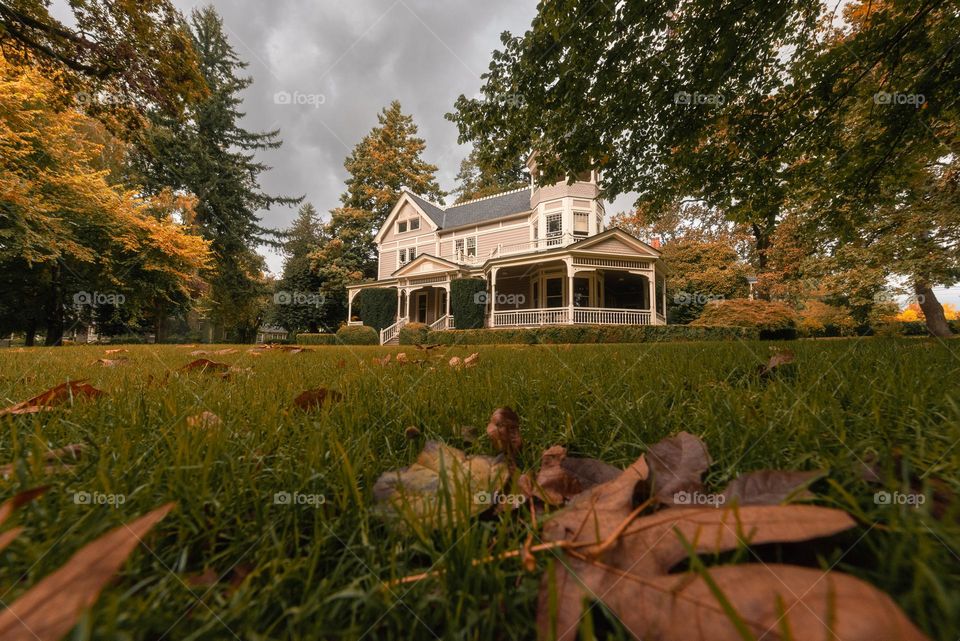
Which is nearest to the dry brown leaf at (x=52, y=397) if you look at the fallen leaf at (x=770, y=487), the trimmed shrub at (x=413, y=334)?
the fallen leaf at (x=770, y=487)

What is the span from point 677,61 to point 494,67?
2181mm

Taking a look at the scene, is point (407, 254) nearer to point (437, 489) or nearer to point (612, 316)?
point (612, 316)

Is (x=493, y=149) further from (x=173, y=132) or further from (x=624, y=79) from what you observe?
(x=173, y=132)

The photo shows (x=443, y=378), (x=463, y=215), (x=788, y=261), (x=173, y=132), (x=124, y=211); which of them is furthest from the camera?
(x=463, y=215)

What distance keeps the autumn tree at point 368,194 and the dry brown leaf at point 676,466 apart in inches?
1106

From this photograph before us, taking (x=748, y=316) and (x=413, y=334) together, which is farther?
(x=413, y=334)

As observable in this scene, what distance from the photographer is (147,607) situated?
1.62ft

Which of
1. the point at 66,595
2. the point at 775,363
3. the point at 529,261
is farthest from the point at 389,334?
the point at 66,595

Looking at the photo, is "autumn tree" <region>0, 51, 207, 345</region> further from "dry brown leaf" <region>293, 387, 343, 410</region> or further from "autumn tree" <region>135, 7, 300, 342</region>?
"dry brown leaf" <region>293, 387, 343, 410</region>

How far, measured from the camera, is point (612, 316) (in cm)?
1706

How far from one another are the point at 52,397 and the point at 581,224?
2028cm

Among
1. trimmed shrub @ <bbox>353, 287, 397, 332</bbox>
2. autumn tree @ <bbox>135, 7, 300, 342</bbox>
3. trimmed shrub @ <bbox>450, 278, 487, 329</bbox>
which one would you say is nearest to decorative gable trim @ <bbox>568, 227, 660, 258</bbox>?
trimmed shrub @ <bbox>450, 278, 487, 329</bbox>

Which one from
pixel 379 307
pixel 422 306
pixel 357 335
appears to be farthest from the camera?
pixel 422 306

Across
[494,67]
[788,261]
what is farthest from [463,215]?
[494,67]
